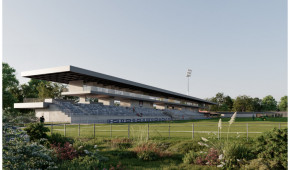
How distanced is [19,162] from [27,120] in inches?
1416

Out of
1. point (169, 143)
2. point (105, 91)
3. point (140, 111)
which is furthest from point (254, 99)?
point (169, 143)

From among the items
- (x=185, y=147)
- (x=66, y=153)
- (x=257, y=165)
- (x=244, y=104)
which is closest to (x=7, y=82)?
(x=66, y=153)

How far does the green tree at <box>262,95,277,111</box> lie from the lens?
481 feet

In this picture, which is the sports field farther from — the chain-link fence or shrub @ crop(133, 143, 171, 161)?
shrub @ crop(133, 143, 171, 161)

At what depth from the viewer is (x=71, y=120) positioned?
1470 inches

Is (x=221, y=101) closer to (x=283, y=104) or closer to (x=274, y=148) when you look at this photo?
(x=283, y=104)

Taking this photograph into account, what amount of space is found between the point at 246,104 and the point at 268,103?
28897 millimetres

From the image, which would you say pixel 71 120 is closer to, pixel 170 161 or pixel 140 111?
pixel 140 111

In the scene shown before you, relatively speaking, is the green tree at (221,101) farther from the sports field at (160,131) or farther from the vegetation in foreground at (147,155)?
the vegetation in foreground at (147,155)

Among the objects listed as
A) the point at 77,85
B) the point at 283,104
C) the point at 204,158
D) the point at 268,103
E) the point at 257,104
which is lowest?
the point at 283,104

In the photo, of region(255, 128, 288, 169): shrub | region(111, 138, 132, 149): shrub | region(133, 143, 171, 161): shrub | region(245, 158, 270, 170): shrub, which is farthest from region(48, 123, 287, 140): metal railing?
region(245, 158, 270, 170): shrub

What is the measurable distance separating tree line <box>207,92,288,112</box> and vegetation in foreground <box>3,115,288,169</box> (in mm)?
126525

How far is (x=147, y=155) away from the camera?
39.7ft

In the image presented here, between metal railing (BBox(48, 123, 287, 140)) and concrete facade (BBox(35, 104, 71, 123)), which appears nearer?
metal railing (BBox(48, 123, 287, 140))
